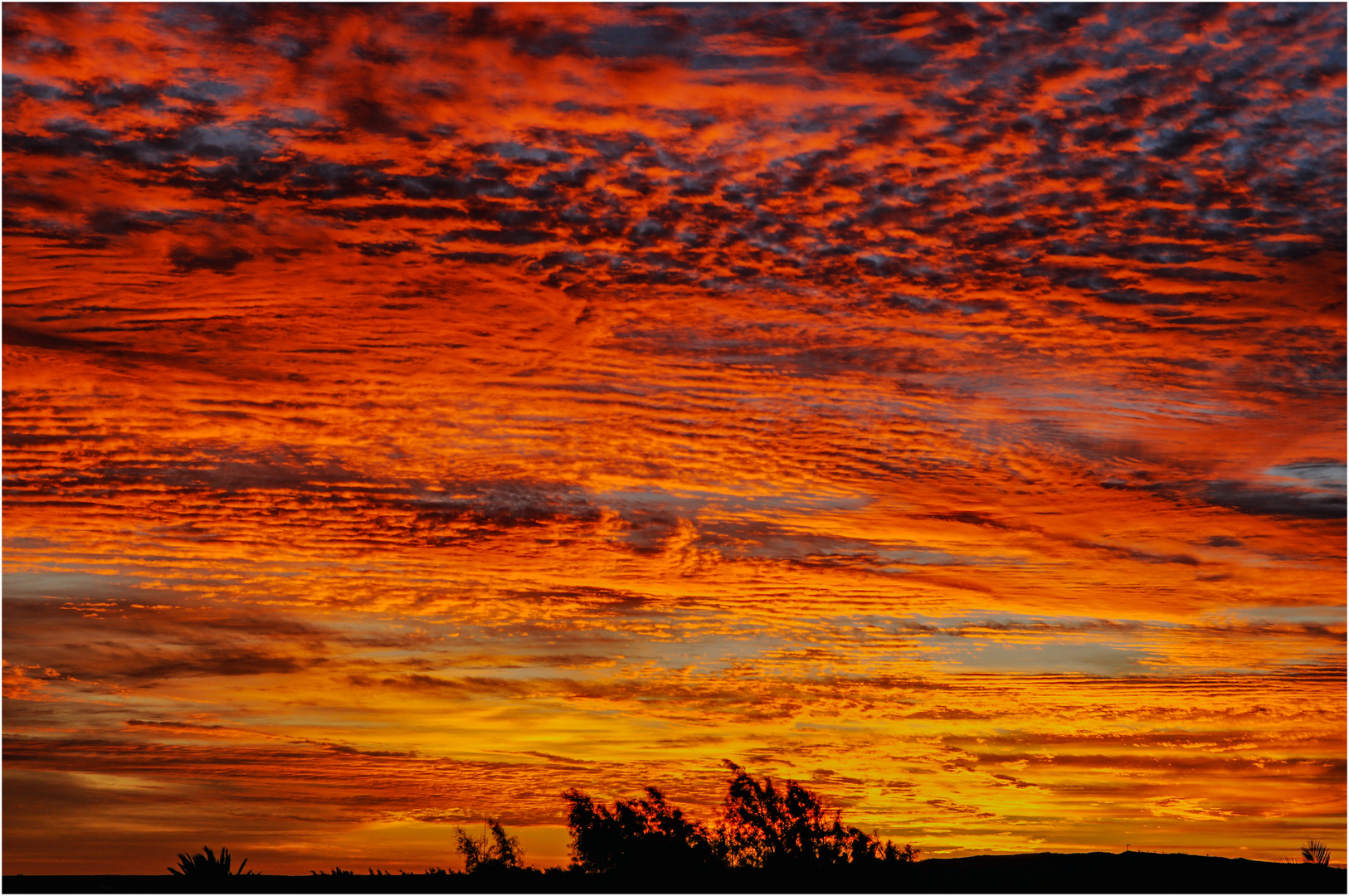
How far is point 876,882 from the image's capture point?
87.1 ft

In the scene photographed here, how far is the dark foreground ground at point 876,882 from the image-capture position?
75.4 ft

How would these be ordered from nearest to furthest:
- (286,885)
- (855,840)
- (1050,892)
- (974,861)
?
(286,885)
(1050,892)
(855,840)
(974,861)

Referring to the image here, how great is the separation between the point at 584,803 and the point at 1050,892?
586 inches

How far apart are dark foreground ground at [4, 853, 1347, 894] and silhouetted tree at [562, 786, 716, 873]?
2.42m

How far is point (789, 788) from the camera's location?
34.5 metres

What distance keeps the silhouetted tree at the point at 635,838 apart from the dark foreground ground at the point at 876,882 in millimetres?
2420

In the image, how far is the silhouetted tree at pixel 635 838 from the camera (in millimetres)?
31828

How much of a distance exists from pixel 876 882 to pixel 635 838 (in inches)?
367

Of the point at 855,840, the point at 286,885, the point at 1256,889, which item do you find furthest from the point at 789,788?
the point at 286,885

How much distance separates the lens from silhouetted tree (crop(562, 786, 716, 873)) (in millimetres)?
31828

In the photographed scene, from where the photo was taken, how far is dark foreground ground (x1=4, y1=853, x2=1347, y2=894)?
22969 mm

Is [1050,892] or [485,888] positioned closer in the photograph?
[485,888]

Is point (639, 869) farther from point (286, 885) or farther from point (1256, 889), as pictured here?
point (1256, 889)

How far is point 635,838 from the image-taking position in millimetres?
34094
